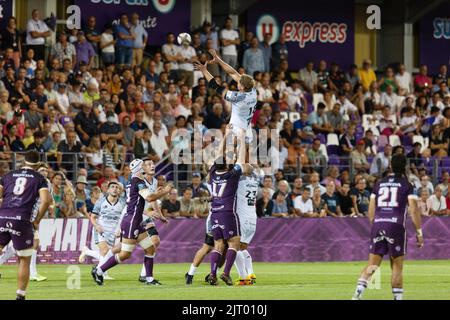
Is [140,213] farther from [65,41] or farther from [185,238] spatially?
[65,41]

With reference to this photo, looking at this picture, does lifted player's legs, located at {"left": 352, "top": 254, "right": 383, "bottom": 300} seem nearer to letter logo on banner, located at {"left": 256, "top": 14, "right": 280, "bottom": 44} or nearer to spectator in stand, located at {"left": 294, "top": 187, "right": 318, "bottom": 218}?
spectator in stand, located at {"left": 294, "top": 187, "right": 318, "bottom": 218}

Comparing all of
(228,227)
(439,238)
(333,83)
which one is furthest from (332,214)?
(228,227)

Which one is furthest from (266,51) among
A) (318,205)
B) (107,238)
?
(107,238)

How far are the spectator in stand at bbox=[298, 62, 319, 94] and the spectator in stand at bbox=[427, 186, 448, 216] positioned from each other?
648 centimetres

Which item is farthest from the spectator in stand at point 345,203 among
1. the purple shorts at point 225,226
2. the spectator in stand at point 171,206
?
the purple shorts at point 225,226

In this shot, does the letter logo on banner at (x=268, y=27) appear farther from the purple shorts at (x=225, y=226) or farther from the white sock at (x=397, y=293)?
the white sock at (x=397, y=293)

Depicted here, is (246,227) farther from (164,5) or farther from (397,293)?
(164,5)

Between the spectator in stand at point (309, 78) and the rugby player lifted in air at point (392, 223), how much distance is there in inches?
846

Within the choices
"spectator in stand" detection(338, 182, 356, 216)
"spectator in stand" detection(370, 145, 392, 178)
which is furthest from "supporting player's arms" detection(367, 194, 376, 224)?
"spectator in stand" detection(370, 145, 392, 178)

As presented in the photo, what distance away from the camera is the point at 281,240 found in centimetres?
3016

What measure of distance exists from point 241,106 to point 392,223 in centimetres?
676

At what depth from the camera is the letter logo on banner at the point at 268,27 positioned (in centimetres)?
4109

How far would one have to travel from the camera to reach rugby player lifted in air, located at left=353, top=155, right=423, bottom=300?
16359mm

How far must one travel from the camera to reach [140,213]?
819 inches
